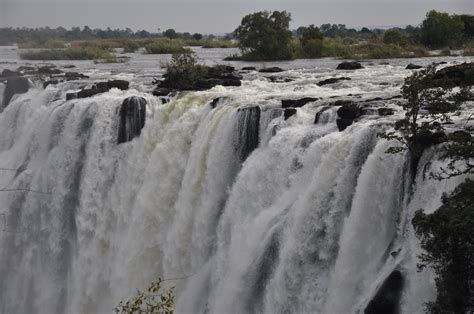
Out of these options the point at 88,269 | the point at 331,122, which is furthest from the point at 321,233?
the point at 88,269

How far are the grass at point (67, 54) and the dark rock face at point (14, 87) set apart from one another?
562 inches

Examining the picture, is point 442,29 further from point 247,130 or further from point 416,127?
point 416,127

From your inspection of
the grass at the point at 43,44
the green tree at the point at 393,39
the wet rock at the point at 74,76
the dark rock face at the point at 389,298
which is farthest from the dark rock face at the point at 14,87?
the green tree at the point at 393,39

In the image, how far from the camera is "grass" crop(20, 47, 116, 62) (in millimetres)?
41844

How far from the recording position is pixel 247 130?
51.7 ft

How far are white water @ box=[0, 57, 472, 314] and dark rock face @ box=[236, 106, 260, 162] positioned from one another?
18 cm

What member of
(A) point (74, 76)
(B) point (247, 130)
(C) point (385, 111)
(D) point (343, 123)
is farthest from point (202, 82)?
(D) point (343, 123)

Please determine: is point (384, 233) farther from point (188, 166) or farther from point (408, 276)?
point (188, 166)

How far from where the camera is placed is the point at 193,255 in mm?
15797

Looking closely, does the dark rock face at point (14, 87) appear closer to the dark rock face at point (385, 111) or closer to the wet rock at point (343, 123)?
the wet rock at point (343, 123)

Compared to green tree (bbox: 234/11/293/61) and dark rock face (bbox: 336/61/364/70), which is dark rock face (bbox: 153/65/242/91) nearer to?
dark rock face (bbox: 336/61/364/70)

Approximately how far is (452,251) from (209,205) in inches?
324

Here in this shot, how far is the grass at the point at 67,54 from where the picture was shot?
41844mm

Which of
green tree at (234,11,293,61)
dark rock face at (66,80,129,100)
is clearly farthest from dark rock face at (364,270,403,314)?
green tree at (234,11,293,61)
